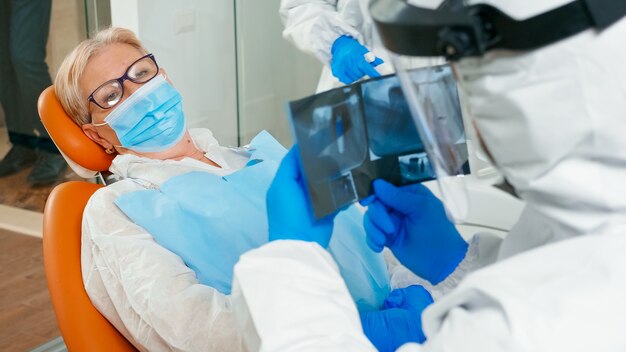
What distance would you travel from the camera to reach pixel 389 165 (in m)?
1.31

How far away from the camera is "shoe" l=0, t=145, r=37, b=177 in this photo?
278 cm

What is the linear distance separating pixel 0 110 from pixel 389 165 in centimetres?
187

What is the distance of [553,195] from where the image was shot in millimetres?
908

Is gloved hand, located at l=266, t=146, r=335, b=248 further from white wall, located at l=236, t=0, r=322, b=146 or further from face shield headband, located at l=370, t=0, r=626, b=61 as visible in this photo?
white wall, located at l=236, t=0, r=322, b=146

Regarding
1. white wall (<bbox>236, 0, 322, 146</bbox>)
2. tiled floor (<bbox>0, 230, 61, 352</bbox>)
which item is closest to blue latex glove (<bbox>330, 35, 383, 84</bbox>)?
white wall (<bbox>236, 0, 322, 146</bbox>)

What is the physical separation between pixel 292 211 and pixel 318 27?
1.28m

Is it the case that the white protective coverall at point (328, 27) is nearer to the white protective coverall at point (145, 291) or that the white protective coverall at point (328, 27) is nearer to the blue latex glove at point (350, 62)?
the blue latex glove at point (350, 62)

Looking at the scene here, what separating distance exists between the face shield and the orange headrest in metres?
1.09

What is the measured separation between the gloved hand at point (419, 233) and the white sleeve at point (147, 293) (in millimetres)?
363

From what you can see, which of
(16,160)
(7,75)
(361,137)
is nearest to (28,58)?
(7,75)

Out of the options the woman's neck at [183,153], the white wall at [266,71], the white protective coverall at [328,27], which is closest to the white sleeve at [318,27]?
the white protective coverall at [328,27]

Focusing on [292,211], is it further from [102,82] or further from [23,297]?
[23,297]

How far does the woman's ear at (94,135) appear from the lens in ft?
6.28

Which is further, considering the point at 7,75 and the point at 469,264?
the point at 7,75
